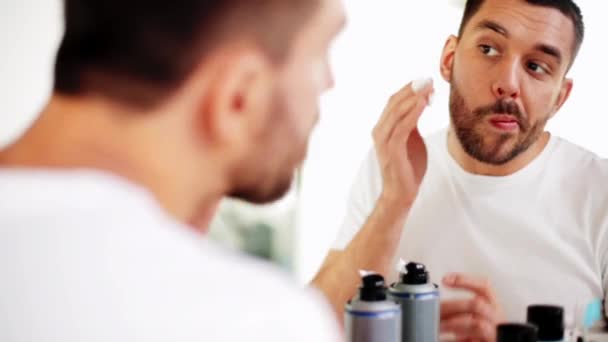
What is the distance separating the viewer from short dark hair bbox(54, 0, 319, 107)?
0.79 meters

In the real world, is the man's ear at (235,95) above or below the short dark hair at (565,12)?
below

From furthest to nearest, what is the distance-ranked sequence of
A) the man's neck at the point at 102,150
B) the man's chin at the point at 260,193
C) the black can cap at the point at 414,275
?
the black can cap at the point at 414,275 → the man's chin at the point at 260,193 → the man's neck at the point at 102,150

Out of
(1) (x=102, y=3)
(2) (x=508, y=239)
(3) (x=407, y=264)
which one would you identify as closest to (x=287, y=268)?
(3) (x=407, y=264)

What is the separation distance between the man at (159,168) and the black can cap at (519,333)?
1.60 feet

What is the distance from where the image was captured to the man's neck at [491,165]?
146cm

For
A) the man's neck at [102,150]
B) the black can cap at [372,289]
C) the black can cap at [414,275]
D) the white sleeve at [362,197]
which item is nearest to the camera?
the man's neck at [102,150]

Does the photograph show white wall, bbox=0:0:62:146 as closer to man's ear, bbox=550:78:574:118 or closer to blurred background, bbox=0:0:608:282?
blurred background, bbox=0:0:608:282

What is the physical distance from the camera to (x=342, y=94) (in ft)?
4.56

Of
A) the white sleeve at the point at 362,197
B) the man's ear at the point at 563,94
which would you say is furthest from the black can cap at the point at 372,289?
the man's ear at the point at 563,94

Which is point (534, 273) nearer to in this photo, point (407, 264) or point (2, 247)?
point (407, 264)

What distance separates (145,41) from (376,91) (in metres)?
0.70

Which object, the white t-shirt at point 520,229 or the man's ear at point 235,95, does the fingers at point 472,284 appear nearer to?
the white t-shirt at point 520,229

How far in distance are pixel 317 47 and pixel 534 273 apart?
79 cm

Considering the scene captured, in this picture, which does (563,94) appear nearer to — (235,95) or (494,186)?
(494,186)
